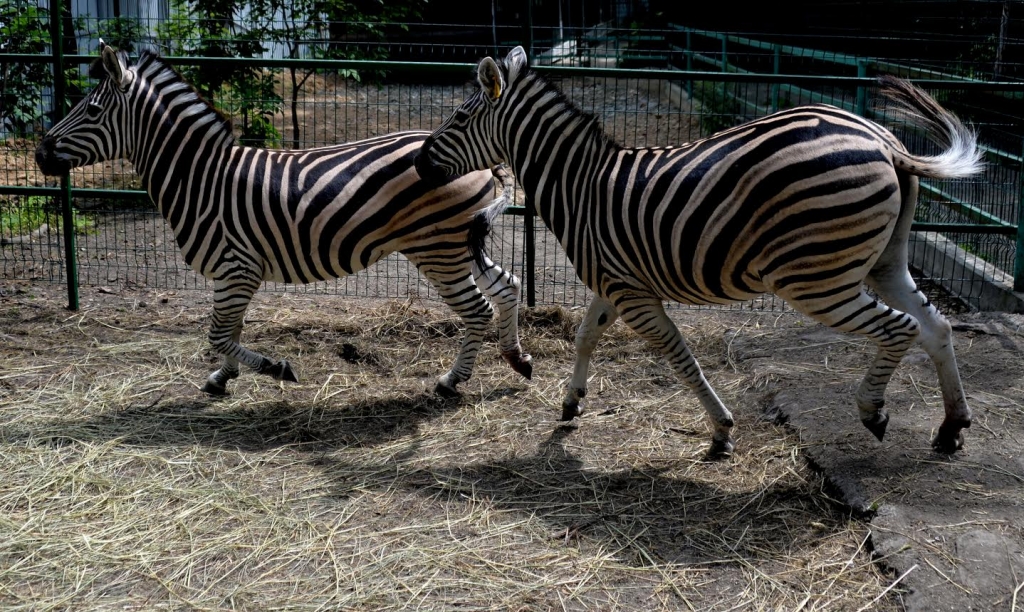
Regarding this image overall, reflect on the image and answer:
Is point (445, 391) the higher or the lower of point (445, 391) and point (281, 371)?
the lower

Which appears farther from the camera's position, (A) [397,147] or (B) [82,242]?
(B) [82,242]

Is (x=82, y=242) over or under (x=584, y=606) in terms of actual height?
over

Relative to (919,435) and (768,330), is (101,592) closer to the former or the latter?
(919,435)

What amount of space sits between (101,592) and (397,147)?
2.83 metres

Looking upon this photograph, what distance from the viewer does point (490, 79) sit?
16.1 ft

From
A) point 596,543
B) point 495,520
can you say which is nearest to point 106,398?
point 495,520

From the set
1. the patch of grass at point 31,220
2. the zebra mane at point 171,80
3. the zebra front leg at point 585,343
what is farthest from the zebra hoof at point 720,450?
the patch of grass at point 31,220

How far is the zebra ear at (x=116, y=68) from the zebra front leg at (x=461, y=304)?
6.42ft

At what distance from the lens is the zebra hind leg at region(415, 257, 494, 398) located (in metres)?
5.56

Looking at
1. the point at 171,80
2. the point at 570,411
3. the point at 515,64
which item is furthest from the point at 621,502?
the point at 171,80

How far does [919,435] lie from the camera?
4.79 m

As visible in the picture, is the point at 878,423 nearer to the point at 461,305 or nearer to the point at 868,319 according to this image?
the point at 868,319

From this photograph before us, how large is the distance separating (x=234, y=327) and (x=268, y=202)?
2.52 ft

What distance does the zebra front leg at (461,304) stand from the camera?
18.2ft
